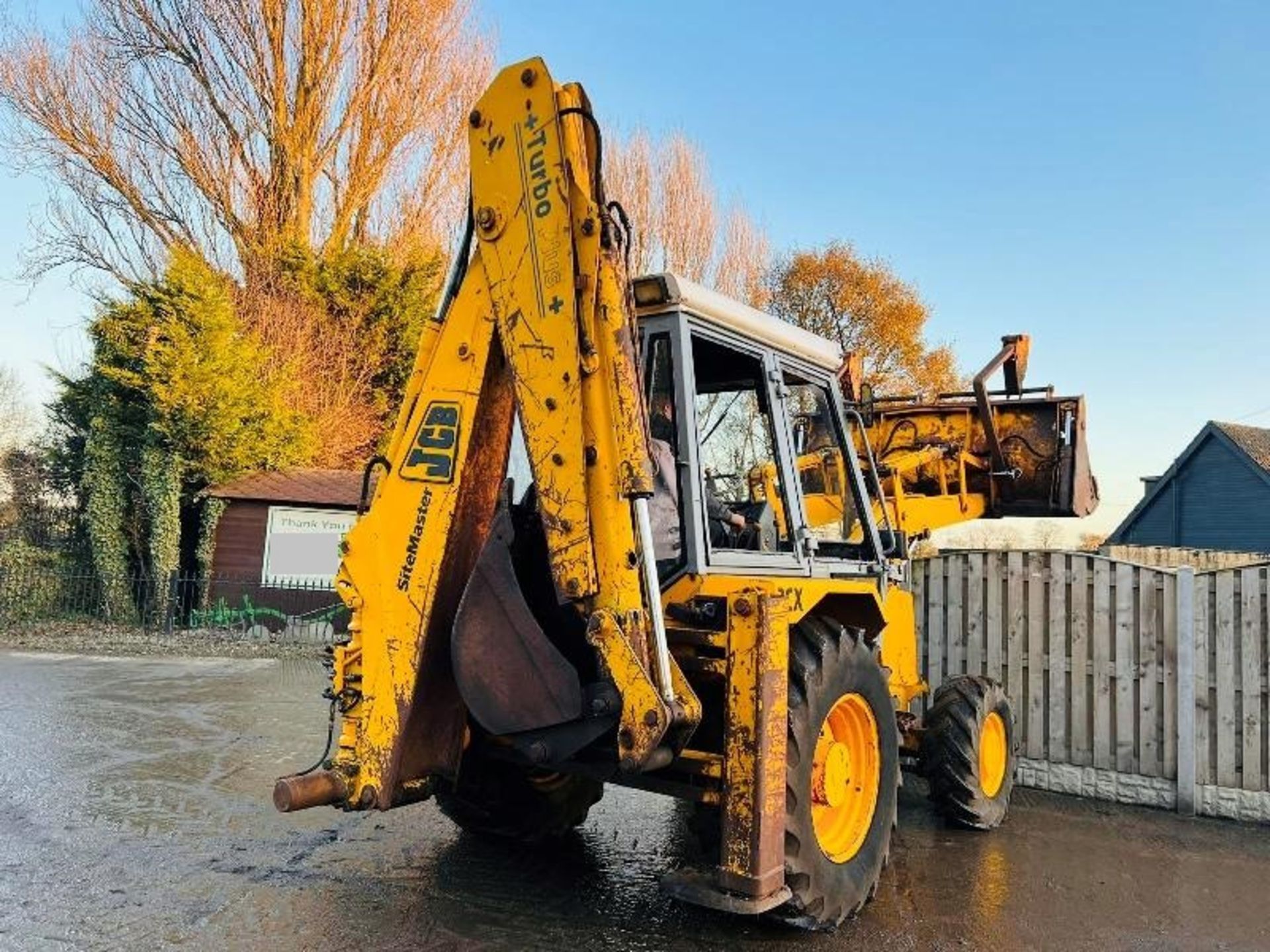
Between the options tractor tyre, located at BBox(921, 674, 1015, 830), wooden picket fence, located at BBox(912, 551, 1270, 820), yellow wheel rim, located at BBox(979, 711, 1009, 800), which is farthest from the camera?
wooden picket fence, located at BBox(912, 551, 1270, 820)

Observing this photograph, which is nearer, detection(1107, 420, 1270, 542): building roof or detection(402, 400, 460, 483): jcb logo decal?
detection(402, 400, 460, 483): jcb logo decal

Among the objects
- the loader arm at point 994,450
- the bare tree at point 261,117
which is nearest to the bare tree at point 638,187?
the bare tree at point 261,117

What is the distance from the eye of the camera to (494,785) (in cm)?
481

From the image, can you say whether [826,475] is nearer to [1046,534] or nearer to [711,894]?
[711,894]

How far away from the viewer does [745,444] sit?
463 centimetres

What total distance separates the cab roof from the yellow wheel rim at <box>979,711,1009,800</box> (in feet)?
9.24

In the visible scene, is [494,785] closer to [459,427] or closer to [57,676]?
[459,427]

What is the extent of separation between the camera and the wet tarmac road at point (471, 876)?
397 centimetres

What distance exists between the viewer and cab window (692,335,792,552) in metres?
4.26

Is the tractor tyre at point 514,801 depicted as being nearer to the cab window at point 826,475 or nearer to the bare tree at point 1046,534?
the cab window at point 826,475

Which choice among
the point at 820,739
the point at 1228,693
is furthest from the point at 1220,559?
the point at 820,739

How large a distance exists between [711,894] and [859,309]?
78.3 feet

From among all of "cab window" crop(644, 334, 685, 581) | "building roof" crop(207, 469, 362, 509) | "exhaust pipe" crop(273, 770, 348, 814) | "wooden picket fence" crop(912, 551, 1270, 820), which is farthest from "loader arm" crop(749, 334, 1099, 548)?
"building roof" crop(207, 469, 362, 509)

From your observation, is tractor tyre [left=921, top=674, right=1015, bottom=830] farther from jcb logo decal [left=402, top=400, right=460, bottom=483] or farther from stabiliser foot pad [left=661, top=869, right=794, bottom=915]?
jcb logo decal [left=402, top=400, right=460, bottom=483]
